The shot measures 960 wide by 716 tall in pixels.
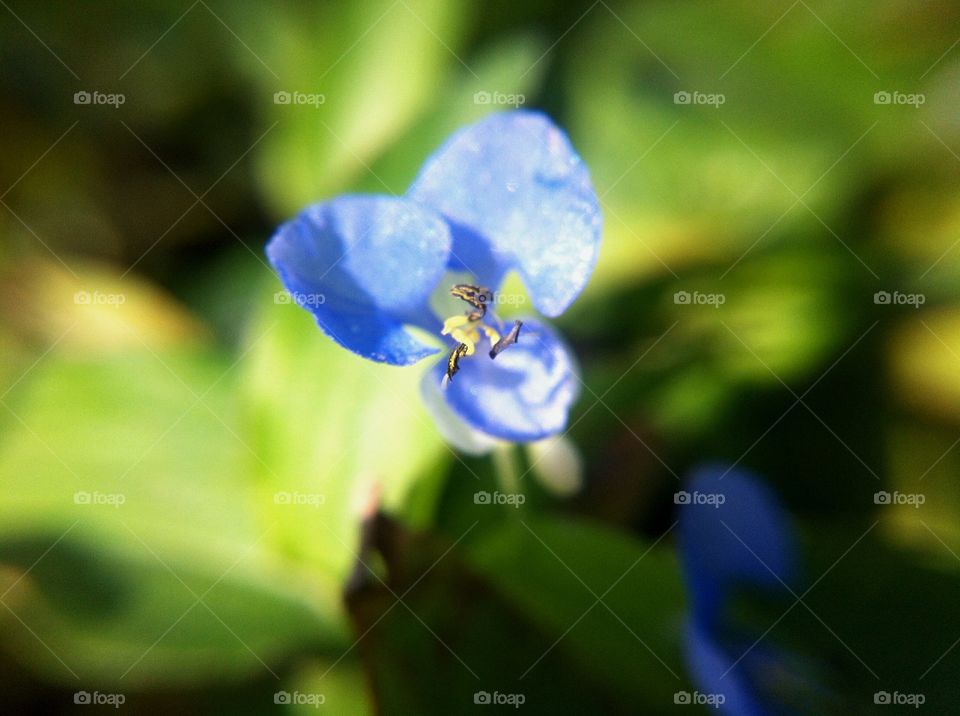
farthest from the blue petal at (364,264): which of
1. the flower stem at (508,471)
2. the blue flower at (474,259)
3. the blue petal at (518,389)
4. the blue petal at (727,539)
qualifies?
the blue petal at (727,539)

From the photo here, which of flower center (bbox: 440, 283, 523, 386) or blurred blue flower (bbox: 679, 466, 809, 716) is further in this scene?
blurred blue flower (bbox: 679, 466, 809, 716)

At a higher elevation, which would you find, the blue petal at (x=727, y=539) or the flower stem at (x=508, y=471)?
the flower stem at (x=508, y=471)

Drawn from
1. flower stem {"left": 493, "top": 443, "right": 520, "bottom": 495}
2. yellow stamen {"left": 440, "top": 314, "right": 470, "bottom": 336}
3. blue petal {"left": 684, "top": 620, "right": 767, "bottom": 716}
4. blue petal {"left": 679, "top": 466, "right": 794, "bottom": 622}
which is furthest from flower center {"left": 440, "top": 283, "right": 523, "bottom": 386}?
blue petal {"left": 684, "top": 620, "right": 767, "bottom": 716}

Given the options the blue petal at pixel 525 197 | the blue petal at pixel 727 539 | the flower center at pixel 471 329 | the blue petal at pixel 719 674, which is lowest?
the blue petal at pixel 719 674

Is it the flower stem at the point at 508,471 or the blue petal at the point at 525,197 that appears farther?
the flower stem at the point at 508,471

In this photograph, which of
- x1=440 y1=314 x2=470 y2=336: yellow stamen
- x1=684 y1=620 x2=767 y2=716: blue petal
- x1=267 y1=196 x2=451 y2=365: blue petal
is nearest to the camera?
x1=267 y1=196 x2=451 y2=365: blue petal

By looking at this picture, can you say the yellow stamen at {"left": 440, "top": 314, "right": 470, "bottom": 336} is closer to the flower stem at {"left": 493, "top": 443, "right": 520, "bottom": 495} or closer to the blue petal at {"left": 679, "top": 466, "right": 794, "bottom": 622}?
the flower stem at {"left": 493, "top": 443, "right": 520, "bottom": 495}

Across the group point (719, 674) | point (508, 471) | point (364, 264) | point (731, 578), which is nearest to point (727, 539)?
point (731, 578)

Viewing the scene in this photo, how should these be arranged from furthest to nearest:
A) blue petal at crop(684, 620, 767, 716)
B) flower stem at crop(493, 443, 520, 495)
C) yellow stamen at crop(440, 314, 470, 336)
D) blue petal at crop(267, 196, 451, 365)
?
flower stem at crop(493, 443, 520, 495) < blue petal at crop(684, 620, 767, 716) < yellow stamen at crop(440, 314, 470, 336) < blue petal at crop(267, 196, 451, 365)

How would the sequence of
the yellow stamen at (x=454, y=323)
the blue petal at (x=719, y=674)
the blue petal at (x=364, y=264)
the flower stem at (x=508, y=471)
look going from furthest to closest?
1. the flower stem at (x=508, y=471)
2. the blue petal at (x=719, y=674)
3. the yellow stamen at (x=454, y=323)
4. the blue petal at (x=364, y=264)

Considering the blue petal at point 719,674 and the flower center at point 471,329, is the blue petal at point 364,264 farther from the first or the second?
the blue petal at point 719,674
